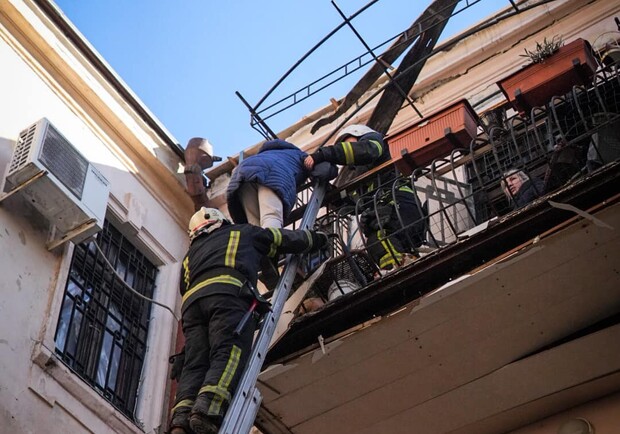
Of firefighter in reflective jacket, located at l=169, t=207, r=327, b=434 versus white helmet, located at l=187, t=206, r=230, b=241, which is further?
white helmet, located at l=187, t=206, r=230, b=241

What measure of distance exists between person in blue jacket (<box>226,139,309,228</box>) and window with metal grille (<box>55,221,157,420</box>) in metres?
1.25

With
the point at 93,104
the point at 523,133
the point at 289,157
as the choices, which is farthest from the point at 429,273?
the point at 93,104

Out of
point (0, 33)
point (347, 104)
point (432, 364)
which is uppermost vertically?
point (0, 33)

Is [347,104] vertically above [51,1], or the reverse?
[51,1]

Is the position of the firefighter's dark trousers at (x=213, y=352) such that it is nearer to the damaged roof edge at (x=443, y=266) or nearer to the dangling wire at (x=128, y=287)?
the damaged roof edge at (x=443, y=266)

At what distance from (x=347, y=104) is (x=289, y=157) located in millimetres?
1296

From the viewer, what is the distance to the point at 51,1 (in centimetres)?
974

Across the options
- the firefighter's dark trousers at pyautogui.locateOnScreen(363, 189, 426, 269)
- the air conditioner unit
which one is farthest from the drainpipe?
the firefighter's dark trousers at pyautogui.locateOnScreen(363, 189, 426, 269)

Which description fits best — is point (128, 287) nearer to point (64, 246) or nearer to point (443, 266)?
point (64, 246)

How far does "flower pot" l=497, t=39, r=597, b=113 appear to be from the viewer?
7586mm

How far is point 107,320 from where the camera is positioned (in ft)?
30.1

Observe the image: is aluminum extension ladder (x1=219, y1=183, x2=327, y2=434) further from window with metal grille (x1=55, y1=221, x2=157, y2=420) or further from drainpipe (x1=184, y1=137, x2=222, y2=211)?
drainpipe (x1=184, y1=137, x2=222, y2=211)

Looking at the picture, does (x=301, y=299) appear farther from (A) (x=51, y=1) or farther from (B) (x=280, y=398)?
(A) (x=51, y=1)

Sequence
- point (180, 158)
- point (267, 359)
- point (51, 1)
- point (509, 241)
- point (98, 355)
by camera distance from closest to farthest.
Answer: point (509, 241) → point (267, 359) → point (98, 355) → point (51, 1) → point (180, 158)
